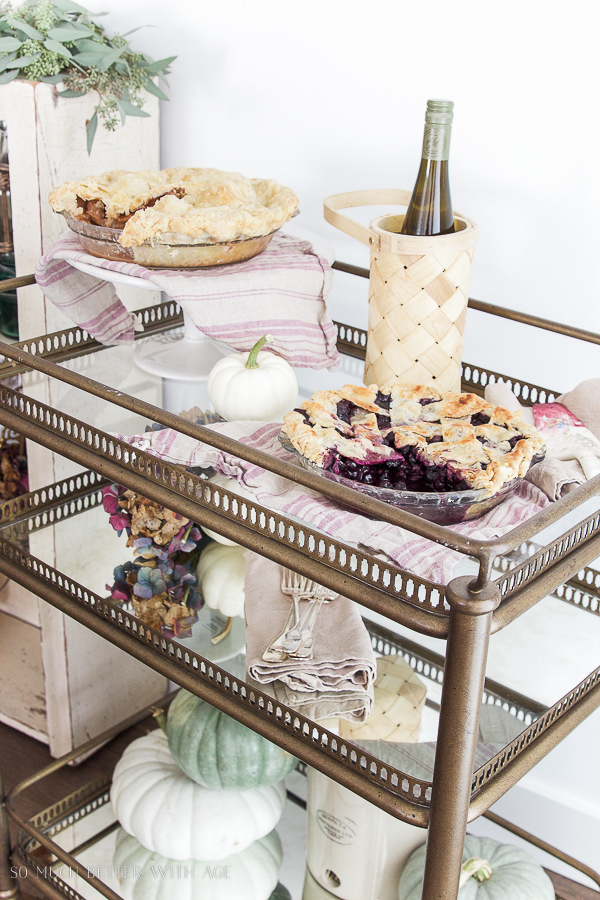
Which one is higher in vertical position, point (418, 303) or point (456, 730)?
point (418, 303)

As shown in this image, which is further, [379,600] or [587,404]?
[587,404]

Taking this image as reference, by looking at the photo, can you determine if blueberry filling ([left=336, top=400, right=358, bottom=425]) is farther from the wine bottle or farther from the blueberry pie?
the wine bottle

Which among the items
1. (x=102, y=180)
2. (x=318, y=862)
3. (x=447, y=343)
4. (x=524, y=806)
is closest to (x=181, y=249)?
(x=102, y=180)

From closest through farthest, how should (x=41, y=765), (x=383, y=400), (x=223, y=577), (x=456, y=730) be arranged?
(x=456, y=730) < (x=383, y=400) < (x=223, y=577) < (x=41, y=765)

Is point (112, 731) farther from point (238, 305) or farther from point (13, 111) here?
point (13, 111)

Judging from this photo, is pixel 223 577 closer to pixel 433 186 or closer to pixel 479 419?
pixel 479 419

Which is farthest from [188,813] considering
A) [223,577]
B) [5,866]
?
Answer: [223,577]

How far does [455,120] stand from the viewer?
1.12 m

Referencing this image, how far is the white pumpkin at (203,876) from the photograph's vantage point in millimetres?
1169

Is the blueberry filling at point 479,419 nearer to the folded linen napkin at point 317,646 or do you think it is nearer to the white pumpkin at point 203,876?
the folded linen napkin at point 317,646

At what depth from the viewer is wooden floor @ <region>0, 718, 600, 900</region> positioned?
5.16 feet

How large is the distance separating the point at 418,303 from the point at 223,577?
349 millimetres

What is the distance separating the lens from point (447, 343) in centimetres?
92

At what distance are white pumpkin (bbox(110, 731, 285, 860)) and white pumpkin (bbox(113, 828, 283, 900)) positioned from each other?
0.02m
